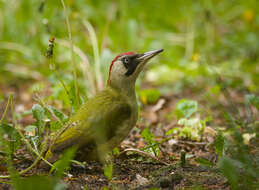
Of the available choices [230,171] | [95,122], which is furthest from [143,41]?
[230,171]

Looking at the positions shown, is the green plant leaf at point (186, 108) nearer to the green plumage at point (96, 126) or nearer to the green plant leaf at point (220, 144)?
the green plumage at point (96, 126)

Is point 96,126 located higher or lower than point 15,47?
lower

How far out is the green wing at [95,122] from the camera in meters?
2.68

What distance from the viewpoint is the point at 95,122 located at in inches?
106

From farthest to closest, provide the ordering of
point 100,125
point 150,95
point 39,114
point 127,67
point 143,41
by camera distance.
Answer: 1. point 143,41
2. point 150,95
3. point 127,67
4. point 39,114
5. point 100,125

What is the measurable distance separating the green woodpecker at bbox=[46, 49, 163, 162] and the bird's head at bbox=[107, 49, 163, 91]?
0.06m

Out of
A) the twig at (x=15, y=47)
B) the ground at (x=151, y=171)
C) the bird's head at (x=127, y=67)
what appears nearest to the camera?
the ground at (x=151, y=171)

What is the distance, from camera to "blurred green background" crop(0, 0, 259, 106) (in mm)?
5949

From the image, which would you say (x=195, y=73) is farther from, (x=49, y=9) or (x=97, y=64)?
(x=49, y=9)

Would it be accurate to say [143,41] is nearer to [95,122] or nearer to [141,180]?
[95,122]

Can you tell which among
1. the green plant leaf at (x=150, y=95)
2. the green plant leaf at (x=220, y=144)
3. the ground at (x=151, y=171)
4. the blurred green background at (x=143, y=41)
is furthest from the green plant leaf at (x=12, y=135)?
the blurred green background at (x=143, y=41)

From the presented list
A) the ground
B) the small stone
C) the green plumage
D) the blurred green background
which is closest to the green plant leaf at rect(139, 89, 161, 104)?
the ground

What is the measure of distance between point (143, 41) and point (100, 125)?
4.46 meters

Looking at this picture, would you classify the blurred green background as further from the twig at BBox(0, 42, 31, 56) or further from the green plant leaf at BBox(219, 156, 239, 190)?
the green plant leaf at BBox(219, 156, 239, 190)
